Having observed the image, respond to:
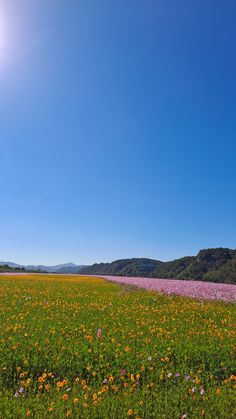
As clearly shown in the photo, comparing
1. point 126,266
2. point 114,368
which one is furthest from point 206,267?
point 126,266

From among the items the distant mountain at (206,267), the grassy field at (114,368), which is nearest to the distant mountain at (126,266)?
the distant mountain at (206,267)

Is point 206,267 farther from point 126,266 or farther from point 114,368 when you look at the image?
point 126,266

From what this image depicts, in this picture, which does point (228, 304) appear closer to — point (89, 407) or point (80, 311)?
point (80, 311)

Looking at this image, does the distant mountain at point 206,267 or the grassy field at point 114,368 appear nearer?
the grassy field at point 114,368

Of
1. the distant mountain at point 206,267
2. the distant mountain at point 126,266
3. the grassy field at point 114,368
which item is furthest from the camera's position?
the distant mountain at point 126,266

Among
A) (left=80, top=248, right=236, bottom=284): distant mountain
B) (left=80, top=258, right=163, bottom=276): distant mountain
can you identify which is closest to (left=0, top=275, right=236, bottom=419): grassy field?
(left=80, top=248, right=236, bottom=284): distant mountain

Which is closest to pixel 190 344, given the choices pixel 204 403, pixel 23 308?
pixel 204 403

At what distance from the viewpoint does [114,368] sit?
25.6ft

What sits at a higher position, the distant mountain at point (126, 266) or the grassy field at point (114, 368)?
the distant mountain at point (126, 266)

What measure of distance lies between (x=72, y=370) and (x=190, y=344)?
3.44 meters

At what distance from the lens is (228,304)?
1986 centimetres

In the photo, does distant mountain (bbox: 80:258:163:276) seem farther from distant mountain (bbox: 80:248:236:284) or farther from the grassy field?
the grassy field

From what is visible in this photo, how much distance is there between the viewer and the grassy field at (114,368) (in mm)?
5895

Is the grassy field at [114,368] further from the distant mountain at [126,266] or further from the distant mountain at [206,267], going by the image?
the distant mountain at [126,266]
